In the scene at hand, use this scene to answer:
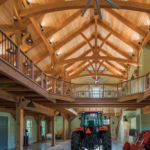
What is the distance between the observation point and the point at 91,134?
1302 centimetres

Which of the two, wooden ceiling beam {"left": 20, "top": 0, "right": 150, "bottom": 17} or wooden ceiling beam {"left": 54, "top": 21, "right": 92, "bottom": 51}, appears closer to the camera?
wooden ceiling beam {"left": 20, "top": 0, "right": 150, "bottom": 17}

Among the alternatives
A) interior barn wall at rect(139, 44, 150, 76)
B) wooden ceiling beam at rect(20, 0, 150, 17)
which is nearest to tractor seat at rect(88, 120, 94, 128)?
wooden ceiling beam at rect(20, 0, 150, 17)

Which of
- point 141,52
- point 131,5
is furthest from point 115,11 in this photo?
point 131,5

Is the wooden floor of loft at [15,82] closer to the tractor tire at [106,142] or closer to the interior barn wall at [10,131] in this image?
the tractor tire at [106,142]

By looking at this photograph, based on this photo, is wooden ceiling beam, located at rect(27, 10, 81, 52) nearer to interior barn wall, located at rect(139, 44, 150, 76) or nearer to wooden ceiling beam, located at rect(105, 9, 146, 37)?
wooden ceiling beam, located at rect(105, 9, 146, 37)

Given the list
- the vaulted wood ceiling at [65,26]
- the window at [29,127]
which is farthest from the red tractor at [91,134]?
the window at [29,127]

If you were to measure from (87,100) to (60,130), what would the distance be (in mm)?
17185

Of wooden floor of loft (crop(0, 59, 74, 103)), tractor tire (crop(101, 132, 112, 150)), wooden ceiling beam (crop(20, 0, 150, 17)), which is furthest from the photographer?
tractor tire (crop(101, 132, 112, 150))

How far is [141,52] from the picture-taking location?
20234 mm

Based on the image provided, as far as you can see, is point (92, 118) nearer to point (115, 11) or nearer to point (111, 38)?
point (115, 11)

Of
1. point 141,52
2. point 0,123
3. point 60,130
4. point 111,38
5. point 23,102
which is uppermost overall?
point 111,38

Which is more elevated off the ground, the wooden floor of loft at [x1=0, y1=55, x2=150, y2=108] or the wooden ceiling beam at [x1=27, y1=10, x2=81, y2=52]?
the wooden ceiling beam at [x1=27, y1=10, x2=81, y2=52]

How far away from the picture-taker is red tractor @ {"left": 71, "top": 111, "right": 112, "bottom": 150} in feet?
40.3

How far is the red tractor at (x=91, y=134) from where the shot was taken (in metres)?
12.3
